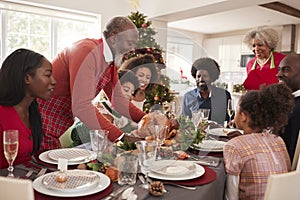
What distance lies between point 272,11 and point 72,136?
455 cm

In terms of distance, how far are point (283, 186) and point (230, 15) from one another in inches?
205

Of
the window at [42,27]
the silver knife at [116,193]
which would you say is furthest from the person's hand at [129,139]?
the window at [42,27]

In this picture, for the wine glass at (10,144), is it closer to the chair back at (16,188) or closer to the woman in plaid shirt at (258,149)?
the chair back at (16,188)

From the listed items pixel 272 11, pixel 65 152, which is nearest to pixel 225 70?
pixel 272 11

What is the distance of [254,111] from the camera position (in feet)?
4.31

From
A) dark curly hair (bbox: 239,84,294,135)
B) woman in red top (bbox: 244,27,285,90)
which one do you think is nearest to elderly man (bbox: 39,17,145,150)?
dark curly hair (bbox: 239,84,294,135)

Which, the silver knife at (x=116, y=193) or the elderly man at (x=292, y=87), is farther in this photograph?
the elderly man at (x=292, y=87)

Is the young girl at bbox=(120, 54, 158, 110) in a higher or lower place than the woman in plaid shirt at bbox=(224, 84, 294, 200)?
higher

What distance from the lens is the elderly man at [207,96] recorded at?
2.58 metres

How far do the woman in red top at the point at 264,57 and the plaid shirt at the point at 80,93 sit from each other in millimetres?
1446

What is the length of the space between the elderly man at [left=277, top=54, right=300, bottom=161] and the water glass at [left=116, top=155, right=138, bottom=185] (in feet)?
3.08

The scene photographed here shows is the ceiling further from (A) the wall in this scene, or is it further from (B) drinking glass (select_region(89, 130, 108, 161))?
(B) drinking glass (select_region(89, 130, 108, 161))

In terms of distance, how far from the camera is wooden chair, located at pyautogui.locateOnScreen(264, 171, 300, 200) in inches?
35.8

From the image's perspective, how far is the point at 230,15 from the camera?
5.61 m
